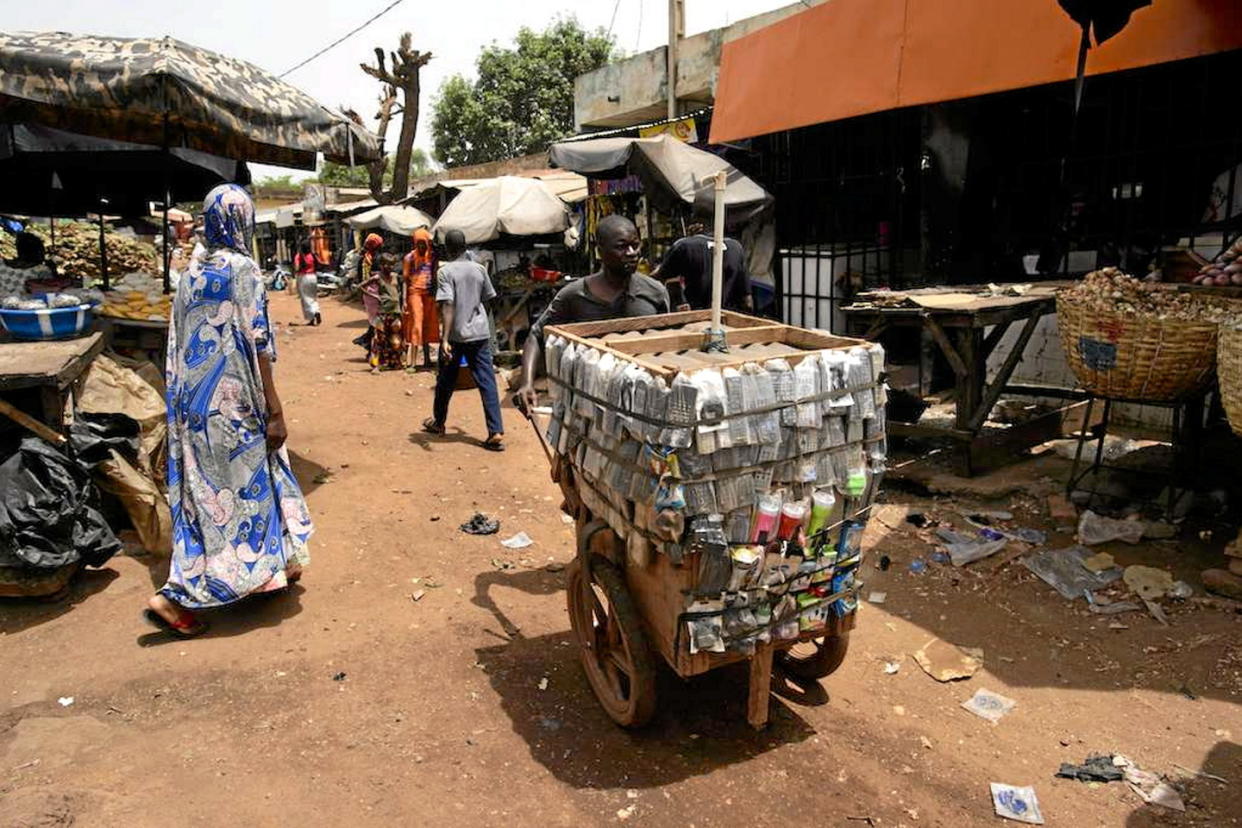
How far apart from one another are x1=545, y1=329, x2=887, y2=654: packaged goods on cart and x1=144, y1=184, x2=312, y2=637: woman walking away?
1.83 metres

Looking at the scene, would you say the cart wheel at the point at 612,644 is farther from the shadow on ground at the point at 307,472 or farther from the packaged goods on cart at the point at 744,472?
the shadow on ground at the point at 307,472

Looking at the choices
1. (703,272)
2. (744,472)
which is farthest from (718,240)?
(703,272)

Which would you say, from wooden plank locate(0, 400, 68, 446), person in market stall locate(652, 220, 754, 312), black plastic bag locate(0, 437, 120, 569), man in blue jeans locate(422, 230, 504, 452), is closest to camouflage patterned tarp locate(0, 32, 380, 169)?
man in blue jeans locate(422, 230, 504, 452)

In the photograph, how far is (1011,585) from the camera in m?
4.32

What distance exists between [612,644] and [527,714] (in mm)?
453

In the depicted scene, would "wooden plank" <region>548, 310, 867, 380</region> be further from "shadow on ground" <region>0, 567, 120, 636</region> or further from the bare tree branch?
the bare tree branch

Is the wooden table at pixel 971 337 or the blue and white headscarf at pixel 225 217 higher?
the blue and white headscarf at pixel 225 217

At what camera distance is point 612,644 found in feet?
10.3

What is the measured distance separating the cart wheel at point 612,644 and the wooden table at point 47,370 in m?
3.12

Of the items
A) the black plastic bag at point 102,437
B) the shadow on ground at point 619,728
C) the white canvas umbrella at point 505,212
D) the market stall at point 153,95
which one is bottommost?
the shadow on ground at point 619,728

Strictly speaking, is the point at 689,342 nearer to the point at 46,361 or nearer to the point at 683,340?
the point at 683,340

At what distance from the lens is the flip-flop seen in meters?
3.80

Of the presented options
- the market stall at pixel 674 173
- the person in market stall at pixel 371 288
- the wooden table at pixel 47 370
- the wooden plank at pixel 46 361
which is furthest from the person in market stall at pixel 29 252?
the market stall at pixel 674 173

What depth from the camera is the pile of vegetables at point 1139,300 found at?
421 cm
